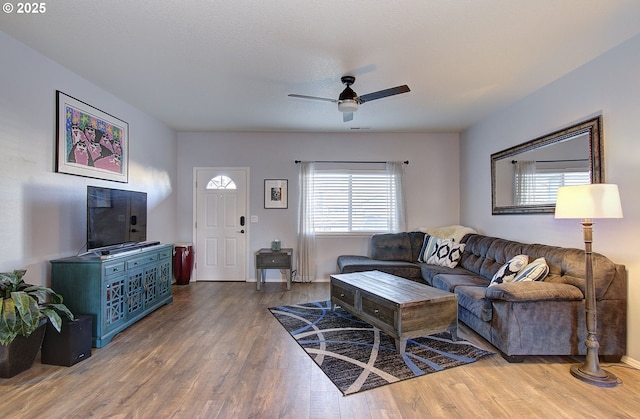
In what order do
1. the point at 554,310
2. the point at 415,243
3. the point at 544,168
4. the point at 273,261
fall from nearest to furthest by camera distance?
the point at 554,310 < the point at 544,168 < the point at 273,261 < the point at 415,243

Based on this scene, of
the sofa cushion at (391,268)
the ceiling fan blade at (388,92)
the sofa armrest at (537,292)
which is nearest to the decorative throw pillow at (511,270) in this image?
the sofa armrest at (537,292)

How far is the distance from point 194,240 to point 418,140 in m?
4.30

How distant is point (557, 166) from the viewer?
329 cm

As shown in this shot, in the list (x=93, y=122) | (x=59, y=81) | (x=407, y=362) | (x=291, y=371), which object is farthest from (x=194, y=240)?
(x=407, y=362)

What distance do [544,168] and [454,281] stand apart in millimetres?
1593

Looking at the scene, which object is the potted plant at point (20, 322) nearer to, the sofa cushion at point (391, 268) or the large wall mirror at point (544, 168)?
the sofa cushion at point (391, 268)

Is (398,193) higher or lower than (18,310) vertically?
higher

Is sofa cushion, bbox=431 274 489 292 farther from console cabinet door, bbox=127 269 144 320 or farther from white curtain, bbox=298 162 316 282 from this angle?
console cabinet door, bbox=127 269 144 320

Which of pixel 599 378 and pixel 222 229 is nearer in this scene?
pixel 599 378

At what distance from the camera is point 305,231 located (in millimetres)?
5402

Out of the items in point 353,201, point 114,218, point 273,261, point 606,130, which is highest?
point 606,130

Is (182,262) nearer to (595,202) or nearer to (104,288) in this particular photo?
(104,288)

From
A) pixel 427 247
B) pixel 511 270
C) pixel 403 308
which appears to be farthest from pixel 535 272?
pixel 427 247

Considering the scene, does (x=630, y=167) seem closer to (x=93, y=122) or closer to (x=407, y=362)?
(x=407, y=362)
